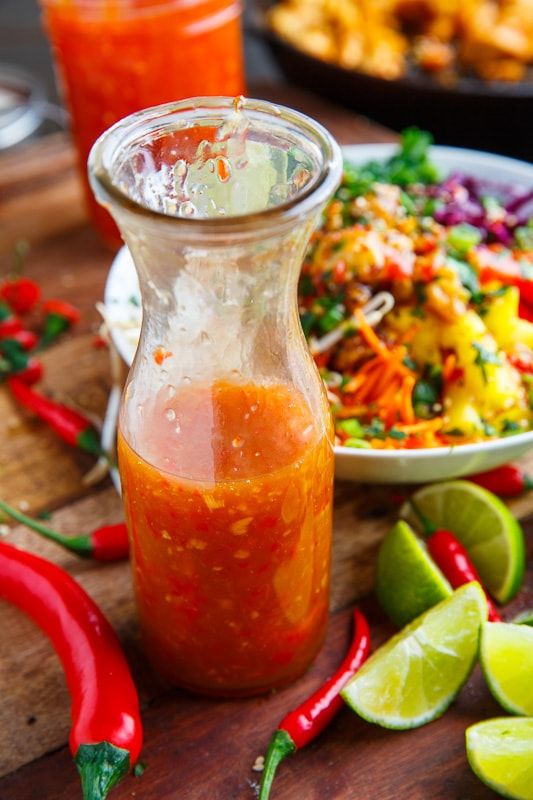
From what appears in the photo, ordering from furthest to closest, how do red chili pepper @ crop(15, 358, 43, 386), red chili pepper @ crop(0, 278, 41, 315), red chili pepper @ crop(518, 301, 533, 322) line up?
red chili pepper @ crop(0, 278, 41, 315) < red chili pepper @ crop(15, 358, 43, 386) < red chili pepper @ crop(518, 301, 533, 322)

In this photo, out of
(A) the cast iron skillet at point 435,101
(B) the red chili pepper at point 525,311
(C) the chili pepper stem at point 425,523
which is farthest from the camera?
(A) the cast iron skillet at point 435,101

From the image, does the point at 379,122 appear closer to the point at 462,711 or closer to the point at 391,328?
the point at 391,328

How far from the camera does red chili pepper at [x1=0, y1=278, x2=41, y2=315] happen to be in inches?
98.9

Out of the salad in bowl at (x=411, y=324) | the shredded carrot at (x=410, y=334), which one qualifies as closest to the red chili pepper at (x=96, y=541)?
the salad in bowl at (x=411, y=324)

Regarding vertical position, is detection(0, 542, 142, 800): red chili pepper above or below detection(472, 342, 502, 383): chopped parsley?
below

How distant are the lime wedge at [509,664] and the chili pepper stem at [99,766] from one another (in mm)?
586

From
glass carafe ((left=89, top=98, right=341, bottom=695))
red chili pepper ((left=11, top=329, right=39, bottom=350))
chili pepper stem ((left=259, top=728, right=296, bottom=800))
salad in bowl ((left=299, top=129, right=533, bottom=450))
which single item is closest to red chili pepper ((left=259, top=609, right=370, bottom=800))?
chili pepper stem ((left=259, top=728, right=296, bottom=800))

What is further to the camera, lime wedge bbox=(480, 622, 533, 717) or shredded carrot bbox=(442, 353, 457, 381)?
shredded carrot bbox=(442, 353, 457, 381)

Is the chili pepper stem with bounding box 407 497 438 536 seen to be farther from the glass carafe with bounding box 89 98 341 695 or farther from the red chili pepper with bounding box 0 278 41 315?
the red chili pepper with bounding box 0 278 41 315

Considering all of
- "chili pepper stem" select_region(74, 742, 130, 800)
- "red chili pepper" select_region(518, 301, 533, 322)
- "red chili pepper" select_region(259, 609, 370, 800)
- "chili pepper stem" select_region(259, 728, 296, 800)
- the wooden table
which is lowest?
the wooden table

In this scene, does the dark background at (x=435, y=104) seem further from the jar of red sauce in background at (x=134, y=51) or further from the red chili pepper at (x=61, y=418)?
the red chili pepper at (x=61, y=418)

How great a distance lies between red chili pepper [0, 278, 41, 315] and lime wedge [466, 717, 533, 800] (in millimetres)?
1604

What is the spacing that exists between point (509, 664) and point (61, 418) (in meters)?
1.12

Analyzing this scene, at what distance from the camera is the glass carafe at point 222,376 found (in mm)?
1246
